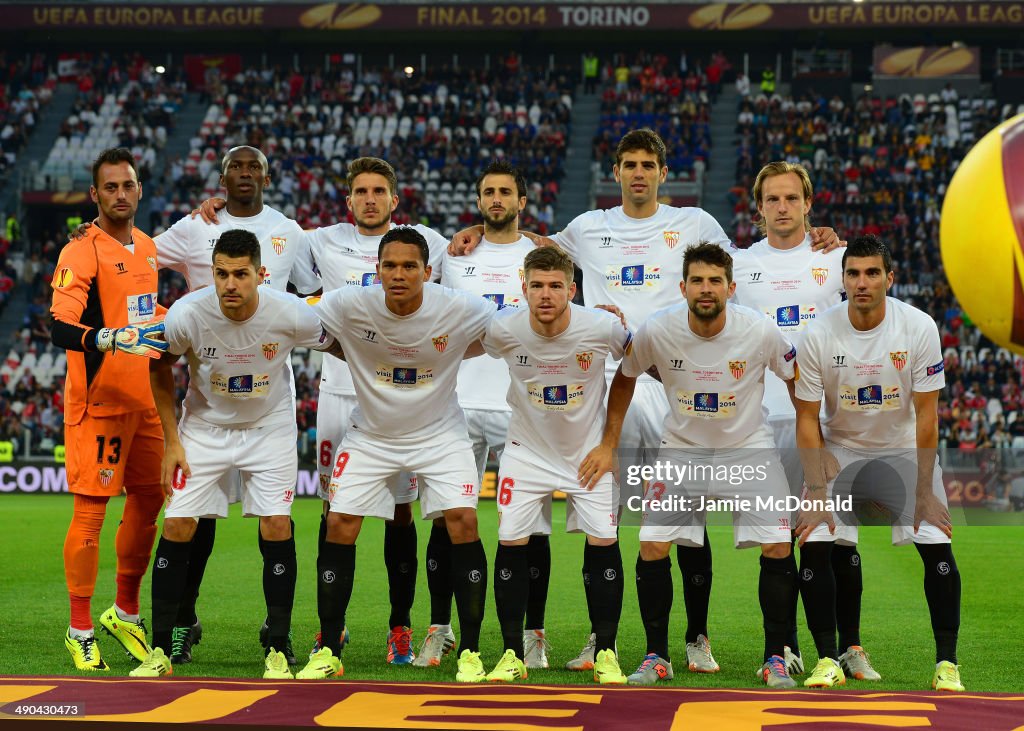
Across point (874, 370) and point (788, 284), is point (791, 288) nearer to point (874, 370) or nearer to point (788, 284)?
point (788, 284)

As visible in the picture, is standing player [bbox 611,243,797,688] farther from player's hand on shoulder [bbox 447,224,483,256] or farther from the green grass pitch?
player's hand on shoulder [bbox 447,224,483,256]

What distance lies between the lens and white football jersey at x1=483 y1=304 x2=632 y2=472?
6.46 m

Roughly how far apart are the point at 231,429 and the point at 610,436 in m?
2.06

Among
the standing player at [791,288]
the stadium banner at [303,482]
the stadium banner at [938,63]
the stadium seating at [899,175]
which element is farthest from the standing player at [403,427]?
the stadium banner at [938,63]

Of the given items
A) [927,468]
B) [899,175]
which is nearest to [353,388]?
[927,468]

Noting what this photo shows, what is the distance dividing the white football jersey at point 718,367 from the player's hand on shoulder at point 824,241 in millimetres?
981

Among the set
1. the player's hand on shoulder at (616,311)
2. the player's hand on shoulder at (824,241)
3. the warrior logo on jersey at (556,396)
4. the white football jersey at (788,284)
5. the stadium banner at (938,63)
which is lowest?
the warrior logo on jersey at (556,396)

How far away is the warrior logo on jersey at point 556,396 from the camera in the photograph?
21.3ft

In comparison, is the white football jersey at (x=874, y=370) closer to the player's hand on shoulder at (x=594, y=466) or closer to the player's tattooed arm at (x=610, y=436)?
the player's tattooed arm at (x=610, y=436)

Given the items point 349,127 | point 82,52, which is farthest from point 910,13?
point 82,52

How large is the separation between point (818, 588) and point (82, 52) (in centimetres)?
3643

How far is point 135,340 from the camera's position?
249 inches

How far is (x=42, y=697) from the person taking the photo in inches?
205

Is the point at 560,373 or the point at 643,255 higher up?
the point at 643,255
